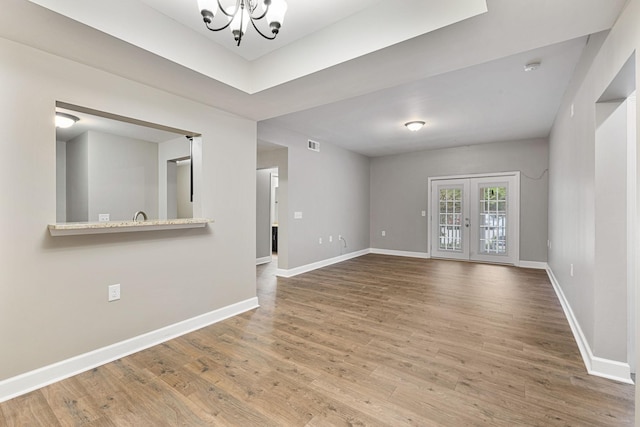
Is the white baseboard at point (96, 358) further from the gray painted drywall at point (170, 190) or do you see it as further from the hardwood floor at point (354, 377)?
the gray painted drywall at point (170, 190)

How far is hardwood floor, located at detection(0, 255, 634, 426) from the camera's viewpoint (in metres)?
1.70

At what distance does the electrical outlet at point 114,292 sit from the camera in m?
2.37

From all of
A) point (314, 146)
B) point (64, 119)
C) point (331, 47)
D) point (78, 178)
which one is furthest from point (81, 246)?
point (314, 146)

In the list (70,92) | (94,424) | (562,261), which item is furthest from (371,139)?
(94,424)

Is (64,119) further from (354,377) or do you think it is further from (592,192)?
(592,192)

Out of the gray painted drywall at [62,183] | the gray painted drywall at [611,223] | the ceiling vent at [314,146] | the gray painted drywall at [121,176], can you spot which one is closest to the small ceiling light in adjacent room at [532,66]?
the gray painted drywall at [611,223]

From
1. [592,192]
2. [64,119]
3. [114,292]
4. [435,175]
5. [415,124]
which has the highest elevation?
[415,124]

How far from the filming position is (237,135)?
11.0 feet

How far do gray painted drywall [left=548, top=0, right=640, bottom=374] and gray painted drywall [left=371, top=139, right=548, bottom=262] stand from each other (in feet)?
8.74

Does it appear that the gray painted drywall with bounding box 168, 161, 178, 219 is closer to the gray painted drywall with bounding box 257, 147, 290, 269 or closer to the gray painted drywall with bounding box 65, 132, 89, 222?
the gray painted drywall with bounding box 65, 132, 89, 222

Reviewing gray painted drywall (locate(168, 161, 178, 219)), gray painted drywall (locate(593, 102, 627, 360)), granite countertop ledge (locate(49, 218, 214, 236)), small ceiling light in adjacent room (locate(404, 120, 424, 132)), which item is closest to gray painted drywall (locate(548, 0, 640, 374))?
gray painted drywall (locate(593, 102, 627, 360))

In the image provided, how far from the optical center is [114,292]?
2.39m

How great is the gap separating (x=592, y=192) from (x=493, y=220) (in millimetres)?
4490

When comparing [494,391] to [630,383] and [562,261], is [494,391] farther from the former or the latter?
[562,261]
